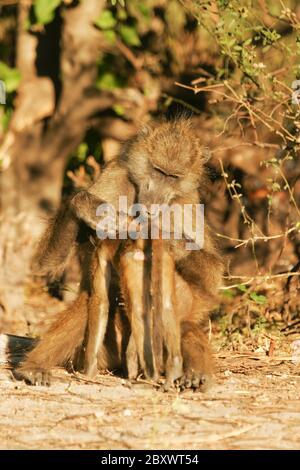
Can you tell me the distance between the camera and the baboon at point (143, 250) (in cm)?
→ 542

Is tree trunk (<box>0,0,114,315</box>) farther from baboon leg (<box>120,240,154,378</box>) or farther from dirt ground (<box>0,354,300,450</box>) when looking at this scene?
dirt ground (<box>0,354,300,450</box>)

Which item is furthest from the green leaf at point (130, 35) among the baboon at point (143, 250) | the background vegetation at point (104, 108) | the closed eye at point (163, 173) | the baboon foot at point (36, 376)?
the baboon foot at point (36, 376)

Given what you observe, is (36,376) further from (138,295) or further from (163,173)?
(163,173)

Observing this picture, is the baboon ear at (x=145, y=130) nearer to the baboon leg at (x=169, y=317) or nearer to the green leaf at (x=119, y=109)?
the baboon leg at (x=169, y=317)

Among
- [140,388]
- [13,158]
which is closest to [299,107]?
[140,388]

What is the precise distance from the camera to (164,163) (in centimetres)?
569

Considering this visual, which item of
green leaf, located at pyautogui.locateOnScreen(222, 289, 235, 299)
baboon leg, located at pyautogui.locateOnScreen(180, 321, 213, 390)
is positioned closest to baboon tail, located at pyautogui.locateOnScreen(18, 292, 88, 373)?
baboon leg, located at pyautogui.locateOnScreen(180, 321, 213, 390)

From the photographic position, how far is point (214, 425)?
441 cm

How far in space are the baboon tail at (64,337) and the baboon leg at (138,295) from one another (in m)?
0.36

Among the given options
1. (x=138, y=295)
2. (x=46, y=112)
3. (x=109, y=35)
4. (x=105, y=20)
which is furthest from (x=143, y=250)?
(x=46, y=112)

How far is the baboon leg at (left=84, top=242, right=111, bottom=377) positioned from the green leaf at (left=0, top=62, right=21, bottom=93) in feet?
17.3

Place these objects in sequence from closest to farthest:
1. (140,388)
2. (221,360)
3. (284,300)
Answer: (140,388) → (221,360) → (284,300)

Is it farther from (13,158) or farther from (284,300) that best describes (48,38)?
(284,300)
